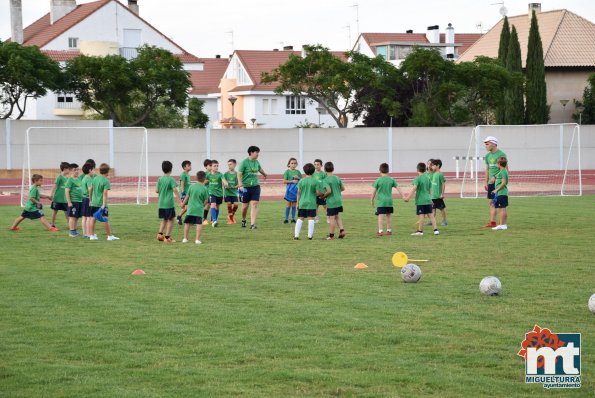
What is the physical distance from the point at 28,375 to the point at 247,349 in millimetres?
2047

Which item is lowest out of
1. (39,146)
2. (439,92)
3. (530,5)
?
(39,146)

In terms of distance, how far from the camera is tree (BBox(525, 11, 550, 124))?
6322 cm

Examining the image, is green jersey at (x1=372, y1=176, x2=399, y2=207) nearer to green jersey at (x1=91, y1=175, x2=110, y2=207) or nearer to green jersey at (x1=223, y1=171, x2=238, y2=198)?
green jersey at (x1=223, y1=171, x2=238, y2=198)

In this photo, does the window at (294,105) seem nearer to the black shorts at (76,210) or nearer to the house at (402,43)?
the house at (402,43)

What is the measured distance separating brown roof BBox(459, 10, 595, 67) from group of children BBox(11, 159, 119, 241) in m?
52.6

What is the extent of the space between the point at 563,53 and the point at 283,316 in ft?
210

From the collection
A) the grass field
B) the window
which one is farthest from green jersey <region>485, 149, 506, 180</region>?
the window

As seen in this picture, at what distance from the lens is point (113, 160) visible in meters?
42.9

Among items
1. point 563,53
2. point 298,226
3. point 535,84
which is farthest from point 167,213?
point 563,53

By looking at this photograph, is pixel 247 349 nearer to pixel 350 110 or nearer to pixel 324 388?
pixel 324 388

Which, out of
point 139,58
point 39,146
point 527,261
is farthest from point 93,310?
point 139,58

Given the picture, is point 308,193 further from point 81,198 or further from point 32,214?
point 32,214

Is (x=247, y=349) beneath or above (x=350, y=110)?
beneath

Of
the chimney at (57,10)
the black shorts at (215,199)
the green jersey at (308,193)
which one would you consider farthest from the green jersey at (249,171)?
→ the chimney at (57,10)
